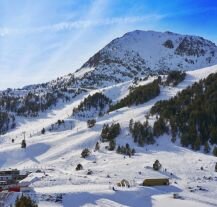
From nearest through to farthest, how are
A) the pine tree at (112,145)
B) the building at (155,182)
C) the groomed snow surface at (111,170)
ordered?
the groomed snow surface at (111,170), the building at (155,182), the pine tree at (112,145)

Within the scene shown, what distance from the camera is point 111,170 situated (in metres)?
117

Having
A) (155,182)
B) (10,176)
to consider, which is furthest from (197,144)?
(10,176)

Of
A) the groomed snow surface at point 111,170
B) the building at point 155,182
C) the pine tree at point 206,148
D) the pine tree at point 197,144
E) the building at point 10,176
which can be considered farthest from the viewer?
the pine tree at point 197,144

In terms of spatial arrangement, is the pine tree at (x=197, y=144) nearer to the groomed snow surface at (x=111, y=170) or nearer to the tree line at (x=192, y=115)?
the tree line at (x=192, y=115)

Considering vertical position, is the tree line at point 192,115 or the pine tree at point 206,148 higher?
the tree line at point 192,115

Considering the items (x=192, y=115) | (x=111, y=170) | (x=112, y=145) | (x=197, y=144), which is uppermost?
(x=192, y=115)

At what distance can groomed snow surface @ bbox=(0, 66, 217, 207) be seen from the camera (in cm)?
8131

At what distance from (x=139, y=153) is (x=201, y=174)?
3217 centimetres

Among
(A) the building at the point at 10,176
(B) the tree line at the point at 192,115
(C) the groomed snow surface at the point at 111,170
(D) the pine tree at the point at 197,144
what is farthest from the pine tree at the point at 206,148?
(A) the building at the point at 10,176

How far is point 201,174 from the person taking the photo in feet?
363

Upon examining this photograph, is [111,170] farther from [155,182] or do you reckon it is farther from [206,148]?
[206,148]

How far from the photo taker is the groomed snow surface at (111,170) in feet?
267

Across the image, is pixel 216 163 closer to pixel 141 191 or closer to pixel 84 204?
pixel 141 191

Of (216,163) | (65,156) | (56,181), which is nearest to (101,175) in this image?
(56,181)
